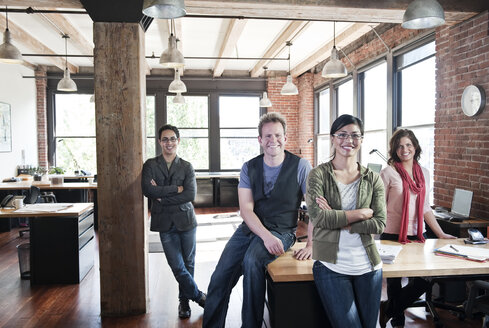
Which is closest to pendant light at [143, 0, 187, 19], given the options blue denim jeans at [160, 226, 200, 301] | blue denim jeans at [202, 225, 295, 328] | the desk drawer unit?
blue denim jeans at [202, 225, 295, 328]

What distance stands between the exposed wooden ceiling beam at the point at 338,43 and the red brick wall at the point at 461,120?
6.02ft

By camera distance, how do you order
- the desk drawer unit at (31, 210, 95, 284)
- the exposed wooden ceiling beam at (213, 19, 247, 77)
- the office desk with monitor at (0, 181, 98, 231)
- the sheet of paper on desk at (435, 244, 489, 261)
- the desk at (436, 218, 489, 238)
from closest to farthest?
the sheet of paper on desk at (435, 244, 489, 261) < the desk at (436, 218, 489, 238) < the desk drawer unit at (31, 210, 95, 284) < the exposed wooden ceiling beam at (213, 19, 247, 77) < the office desk with monitor at (0, 181, 98, 231)

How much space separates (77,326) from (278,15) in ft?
11.3

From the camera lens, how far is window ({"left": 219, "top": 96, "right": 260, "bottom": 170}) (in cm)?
1059

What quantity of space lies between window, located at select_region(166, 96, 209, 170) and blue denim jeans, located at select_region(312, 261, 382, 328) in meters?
8.63

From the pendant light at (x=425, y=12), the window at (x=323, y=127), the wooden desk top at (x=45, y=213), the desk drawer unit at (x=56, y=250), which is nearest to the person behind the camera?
the pendant light at (x=425, y=12)

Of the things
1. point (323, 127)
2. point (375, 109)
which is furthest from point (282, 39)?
point (323, 127)

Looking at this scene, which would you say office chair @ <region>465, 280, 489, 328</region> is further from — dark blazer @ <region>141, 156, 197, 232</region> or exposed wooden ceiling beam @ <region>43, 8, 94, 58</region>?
exposed wooden ceiling beam @ <region>43, 8, 94, 58</region>

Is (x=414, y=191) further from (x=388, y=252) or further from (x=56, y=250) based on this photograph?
(x=56, y=250)

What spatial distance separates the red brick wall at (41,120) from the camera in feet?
32.1

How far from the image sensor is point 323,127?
9617mm

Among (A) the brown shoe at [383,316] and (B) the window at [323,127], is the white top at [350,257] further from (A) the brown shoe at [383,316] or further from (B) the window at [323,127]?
(B) the window at [323,127]

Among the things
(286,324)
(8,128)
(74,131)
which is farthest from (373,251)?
(74,131)

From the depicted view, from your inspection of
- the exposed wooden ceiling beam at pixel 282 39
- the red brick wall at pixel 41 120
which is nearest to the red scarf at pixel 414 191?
the exposed wooden ceiling beam at pixel 282 39
